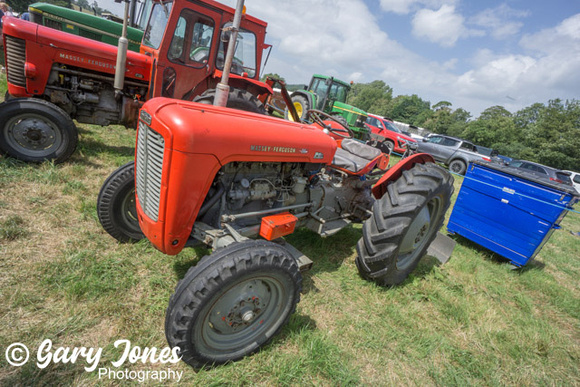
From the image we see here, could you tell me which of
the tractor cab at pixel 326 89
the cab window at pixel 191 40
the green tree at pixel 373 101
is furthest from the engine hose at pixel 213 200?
the green tree at pixel 373 101

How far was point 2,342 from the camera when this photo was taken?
1616 millimetres

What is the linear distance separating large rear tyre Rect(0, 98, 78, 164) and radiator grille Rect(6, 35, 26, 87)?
0.59 m

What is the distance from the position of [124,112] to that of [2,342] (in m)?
3.84

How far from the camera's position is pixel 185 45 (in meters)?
4.59

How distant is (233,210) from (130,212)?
110 centimetres

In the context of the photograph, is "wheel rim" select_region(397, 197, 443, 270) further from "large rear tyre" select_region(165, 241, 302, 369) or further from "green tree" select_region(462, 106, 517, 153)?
"green tree" select_region(462, 106, 517, 153)

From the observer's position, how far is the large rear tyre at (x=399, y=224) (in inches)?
104

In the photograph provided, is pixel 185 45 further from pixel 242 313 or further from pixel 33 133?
pixel 242 313

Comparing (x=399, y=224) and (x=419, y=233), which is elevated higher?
(x=399, y=224)

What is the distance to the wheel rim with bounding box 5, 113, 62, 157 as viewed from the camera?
3557 millimetres

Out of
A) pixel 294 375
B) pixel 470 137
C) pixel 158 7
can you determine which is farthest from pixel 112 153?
pixel 470 137

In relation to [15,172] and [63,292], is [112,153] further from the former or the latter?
[63,292]

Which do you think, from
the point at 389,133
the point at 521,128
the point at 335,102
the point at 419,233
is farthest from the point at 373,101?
the point at 419,233

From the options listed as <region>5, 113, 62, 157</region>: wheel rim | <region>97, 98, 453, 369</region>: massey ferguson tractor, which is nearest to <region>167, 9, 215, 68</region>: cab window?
<region>5, 113, 62, 157</region>: wheel rim
